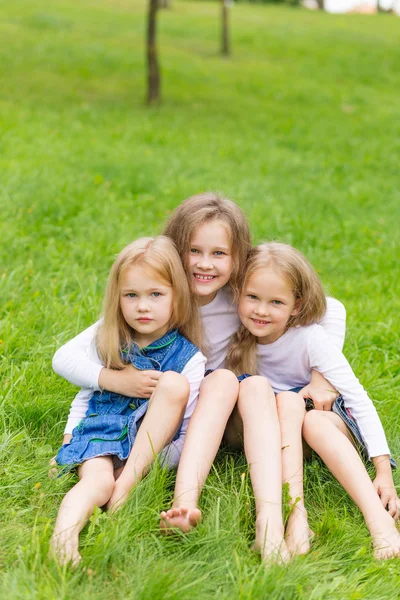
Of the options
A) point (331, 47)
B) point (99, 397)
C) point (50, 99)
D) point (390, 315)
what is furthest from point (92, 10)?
point (99, 397)

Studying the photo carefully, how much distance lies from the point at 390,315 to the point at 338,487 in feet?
6.28

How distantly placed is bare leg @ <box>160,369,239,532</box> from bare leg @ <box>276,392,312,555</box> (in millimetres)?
208

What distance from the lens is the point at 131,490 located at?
2418 mm

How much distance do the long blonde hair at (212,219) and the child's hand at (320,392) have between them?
46cm

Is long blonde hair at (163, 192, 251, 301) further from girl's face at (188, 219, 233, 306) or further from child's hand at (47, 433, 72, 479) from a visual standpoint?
child's hand at (47, 433, 72, 479)

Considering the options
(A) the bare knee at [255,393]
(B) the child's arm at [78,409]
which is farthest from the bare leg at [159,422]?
(B) the child's arm at [78,409]

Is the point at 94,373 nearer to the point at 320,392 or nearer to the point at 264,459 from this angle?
the point at 264,459

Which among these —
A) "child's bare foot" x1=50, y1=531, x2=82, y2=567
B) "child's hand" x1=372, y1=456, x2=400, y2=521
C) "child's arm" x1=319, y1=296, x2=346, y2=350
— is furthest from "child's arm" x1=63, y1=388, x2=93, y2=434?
"child's hand" x1=372, y1=456, x2=400, y2=521

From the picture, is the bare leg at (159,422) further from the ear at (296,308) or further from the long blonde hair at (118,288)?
the ear at (296,308)

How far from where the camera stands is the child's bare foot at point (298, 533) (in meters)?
2.29

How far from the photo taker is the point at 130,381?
8.91ft

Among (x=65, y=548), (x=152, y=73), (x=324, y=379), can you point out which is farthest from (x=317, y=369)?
(x=152, y=73)

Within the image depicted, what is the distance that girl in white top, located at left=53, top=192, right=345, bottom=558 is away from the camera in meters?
2.59

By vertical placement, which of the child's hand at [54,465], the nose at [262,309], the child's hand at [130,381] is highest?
the nose at [262,309]
